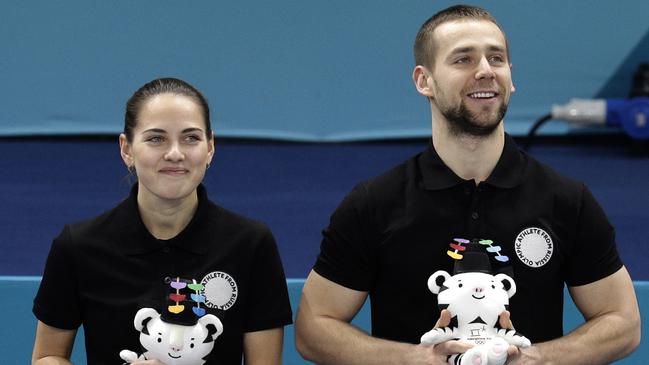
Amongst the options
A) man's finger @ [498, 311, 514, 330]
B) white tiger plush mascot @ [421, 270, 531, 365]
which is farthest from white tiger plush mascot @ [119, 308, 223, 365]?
man's finger @ [498, 311, 514, 330]

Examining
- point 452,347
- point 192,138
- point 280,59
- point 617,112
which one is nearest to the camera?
Answer: point 452,347

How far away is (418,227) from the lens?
212 cm

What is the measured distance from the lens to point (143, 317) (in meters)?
2.03

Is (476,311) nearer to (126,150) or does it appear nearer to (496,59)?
(496,59)

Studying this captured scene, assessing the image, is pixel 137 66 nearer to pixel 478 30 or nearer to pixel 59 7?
pixel 59 7

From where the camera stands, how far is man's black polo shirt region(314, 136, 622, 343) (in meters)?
2.10

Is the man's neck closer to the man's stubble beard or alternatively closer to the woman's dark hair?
the man's stubble beard

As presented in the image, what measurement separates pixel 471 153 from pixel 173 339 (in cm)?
59

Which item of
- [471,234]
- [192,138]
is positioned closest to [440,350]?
[471,234]

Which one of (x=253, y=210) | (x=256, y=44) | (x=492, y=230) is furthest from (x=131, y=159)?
(x=256, y=44)

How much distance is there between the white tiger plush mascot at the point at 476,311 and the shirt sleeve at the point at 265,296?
264 millimetres

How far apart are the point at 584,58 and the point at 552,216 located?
2.33 metres

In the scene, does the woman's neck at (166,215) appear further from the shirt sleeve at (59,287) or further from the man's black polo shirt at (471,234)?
the man's black polo shirt at (471,234)

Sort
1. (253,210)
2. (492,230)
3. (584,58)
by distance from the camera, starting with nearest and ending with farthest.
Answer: (492,230) → (253,210) → (584,58)
